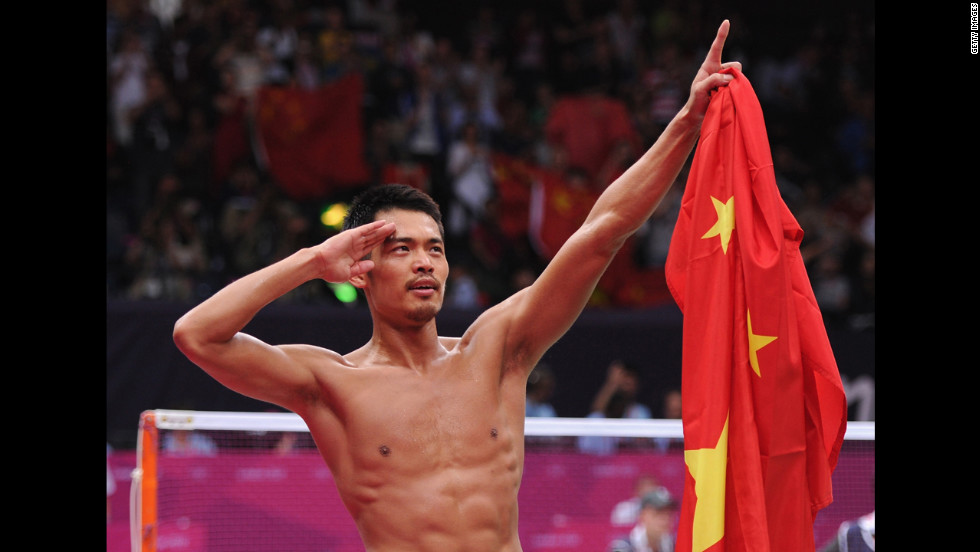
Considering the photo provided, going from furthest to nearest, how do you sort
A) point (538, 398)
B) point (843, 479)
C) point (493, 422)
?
point (538, 398)
point (843, 479)
point (493, 422)

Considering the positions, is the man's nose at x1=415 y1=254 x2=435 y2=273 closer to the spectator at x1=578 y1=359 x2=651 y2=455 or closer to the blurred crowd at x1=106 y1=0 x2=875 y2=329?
the spectator at x1=578 y1=359 x2=651 y2=455

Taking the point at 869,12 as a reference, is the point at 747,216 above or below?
below

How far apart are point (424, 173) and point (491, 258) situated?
41.9 inches

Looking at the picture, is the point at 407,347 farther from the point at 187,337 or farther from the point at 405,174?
the point at 405,174

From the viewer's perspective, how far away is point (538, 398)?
8.29 meters

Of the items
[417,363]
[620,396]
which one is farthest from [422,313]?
[620,396]

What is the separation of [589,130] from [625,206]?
7384 millimetres

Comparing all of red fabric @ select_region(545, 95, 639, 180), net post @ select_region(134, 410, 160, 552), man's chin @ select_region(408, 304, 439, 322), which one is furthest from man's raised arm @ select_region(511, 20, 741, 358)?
red fabric @ select_region(545, 95, 639, 180)

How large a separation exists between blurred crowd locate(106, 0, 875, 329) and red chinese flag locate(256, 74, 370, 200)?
0.40 ft

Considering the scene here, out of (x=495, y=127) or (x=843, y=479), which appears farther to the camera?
(x=495, y=127)

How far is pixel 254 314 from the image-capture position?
3361mm

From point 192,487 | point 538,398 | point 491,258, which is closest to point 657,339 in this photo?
point 538,398

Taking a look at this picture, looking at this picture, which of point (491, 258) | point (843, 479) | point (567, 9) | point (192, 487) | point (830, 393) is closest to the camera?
point (830, 393)

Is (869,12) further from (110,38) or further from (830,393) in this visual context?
(830,393)
